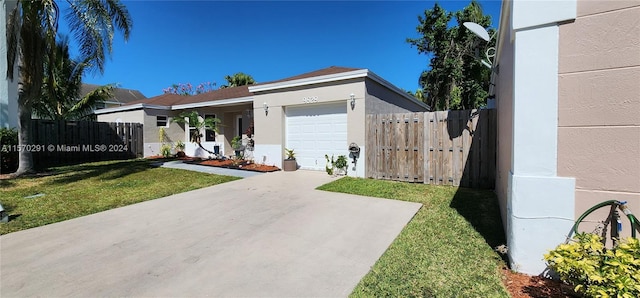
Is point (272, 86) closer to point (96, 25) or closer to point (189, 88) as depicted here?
point (96, 25)

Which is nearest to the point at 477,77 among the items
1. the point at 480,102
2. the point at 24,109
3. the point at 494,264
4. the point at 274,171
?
the point at 480,102

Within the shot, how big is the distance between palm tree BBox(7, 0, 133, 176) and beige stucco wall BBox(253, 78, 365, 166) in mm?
5789

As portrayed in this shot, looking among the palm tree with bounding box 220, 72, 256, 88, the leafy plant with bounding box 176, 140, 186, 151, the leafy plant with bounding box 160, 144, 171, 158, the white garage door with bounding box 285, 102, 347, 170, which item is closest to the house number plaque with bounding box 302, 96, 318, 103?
the white garage door with bounding box 285, 102, 347, 170

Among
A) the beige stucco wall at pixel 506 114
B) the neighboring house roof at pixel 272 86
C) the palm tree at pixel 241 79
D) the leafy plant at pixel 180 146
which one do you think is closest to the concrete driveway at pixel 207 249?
the beige stucco wall at pixel 506 114

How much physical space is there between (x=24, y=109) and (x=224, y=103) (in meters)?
6.71

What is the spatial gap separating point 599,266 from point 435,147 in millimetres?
5642

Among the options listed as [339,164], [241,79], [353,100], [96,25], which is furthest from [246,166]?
[241,79]

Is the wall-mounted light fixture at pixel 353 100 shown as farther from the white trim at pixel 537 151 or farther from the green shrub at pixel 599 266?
the green shrub at pixel 599 266

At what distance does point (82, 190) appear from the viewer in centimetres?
693

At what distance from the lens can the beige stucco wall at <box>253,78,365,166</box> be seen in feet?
28.6

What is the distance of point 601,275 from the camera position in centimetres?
201

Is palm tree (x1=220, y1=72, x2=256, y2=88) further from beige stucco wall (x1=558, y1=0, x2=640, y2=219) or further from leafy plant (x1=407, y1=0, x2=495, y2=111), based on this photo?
beige stucco wall (x1=558, y1=0, x2=640, y2=219)

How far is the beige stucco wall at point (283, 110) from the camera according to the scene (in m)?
8.70

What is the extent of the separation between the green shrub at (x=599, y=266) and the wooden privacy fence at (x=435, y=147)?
492 cm
